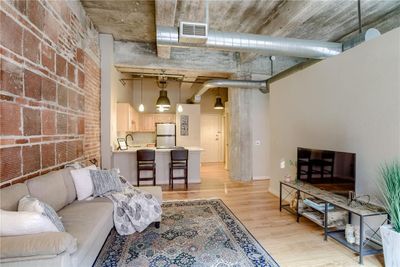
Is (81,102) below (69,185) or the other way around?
the other way around

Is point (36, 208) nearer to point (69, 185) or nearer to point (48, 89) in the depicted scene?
point (69, 185)

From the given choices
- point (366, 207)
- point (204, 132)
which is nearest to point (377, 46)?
point (366, 207)

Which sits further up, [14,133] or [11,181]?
[14,133]

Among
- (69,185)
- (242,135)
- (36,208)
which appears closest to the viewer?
(36,208)

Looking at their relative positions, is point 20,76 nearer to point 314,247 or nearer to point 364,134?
point 314,247

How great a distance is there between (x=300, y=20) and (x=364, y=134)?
2.23 metres

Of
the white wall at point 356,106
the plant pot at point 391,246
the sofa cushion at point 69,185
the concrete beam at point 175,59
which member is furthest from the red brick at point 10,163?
the white wall at point 356,106

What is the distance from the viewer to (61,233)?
1.54 meters

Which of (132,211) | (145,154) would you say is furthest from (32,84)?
(145,154)

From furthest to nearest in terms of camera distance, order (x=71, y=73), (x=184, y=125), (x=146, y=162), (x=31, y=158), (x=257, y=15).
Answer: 1. (x=184, y=125)
2. (x=146, y=162)
3. (x=257, y=15)
4. (x=71, y=73)
5. (x=31, y=158)

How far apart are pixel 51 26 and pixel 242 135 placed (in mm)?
4578

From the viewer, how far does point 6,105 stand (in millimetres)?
1997

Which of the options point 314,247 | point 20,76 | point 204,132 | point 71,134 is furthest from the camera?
point 204,132

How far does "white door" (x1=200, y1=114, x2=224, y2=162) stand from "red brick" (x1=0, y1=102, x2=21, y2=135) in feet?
24.5
